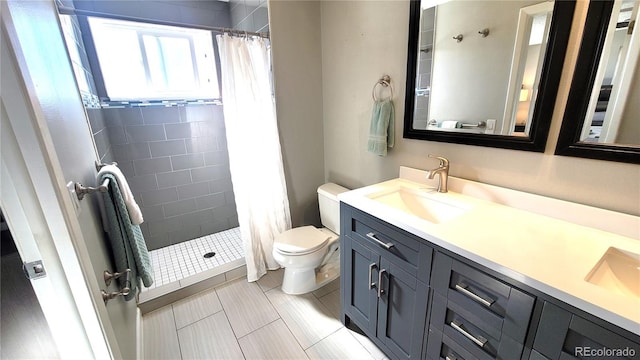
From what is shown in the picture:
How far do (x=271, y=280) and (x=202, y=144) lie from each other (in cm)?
149

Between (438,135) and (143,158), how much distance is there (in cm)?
246

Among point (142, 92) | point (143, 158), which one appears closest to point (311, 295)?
point (143, 158)

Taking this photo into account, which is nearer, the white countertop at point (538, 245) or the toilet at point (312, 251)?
the white countertop at point (538, 245)

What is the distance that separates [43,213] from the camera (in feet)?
2.36

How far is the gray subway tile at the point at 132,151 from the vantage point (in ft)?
7.38

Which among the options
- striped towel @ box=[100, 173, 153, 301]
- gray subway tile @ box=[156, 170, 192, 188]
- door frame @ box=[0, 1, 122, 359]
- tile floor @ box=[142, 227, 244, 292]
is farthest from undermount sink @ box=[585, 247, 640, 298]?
gray subway tile @ box=[156, 170, 192, 188]

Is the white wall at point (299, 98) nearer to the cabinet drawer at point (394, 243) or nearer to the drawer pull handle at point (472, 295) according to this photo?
the cabinet drawer at point (394, 243)

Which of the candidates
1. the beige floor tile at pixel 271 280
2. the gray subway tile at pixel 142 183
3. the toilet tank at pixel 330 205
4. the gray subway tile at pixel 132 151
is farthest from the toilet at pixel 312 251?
the gray subway tile at pixel 132 151

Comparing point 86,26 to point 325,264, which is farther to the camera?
point 325,264

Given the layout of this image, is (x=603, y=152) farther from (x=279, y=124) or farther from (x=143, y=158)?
(x=143, y=158)

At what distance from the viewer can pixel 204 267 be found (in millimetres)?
2217

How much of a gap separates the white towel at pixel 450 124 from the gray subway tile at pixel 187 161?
222cm

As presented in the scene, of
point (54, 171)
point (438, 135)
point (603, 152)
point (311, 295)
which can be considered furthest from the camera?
point (311, 295)

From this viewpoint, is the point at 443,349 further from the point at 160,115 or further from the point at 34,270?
the point at 160,115
